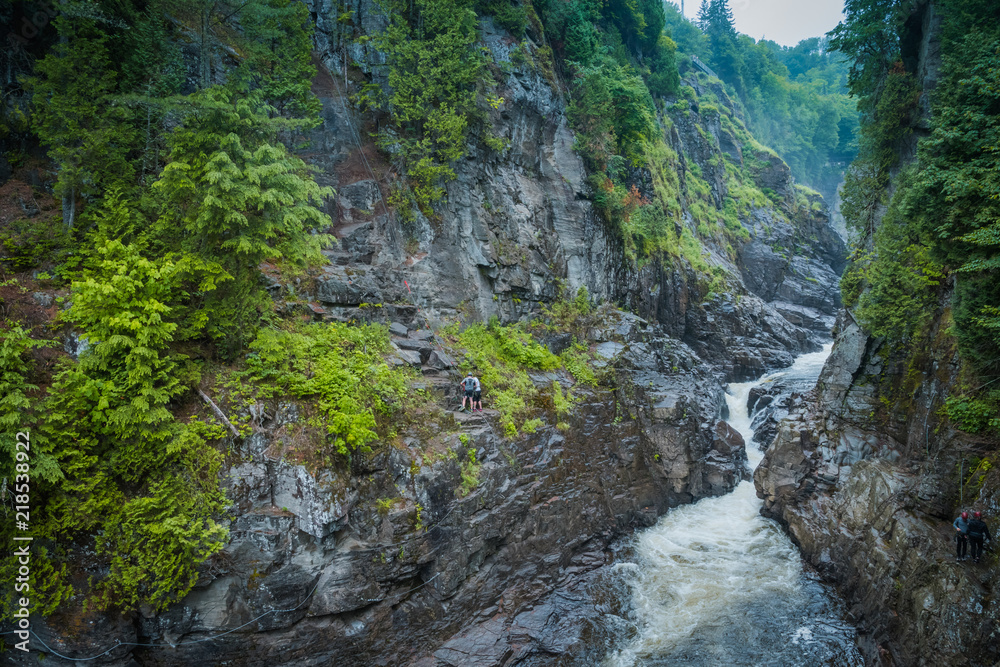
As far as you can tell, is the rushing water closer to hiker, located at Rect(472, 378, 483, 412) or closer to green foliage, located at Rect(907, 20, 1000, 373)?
hiker, located at Rect(472, 378, 483, 412)

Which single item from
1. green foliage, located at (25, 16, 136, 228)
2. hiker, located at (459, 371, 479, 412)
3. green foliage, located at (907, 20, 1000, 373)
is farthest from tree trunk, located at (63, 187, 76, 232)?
green foliage, located at (907, 20, 1000, 373)

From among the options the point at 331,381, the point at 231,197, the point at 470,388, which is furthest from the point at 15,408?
the point at 470,388

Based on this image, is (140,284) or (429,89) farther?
(429,89)

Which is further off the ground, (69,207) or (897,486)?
(69,207)

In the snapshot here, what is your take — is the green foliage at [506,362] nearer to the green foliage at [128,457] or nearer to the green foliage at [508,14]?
the green foliage at [128,457]

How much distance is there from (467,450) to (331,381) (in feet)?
13.4

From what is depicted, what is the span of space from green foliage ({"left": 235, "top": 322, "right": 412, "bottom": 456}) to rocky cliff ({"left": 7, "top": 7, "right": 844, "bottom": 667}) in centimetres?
59

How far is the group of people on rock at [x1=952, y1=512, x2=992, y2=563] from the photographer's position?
363 inches

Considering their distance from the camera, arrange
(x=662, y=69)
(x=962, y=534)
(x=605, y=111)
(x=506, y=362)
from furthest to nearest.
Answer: (x=662, y=69) → (x=605, y=111) → (x=506, y=362) → (x=962, y=534)

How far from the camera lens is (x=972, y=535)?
30.5 feet

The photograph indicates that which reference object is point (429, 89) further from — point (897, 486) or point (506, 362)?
point (897, 486)

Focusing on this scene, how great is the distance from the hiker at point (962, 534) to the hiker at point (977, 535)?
10cm

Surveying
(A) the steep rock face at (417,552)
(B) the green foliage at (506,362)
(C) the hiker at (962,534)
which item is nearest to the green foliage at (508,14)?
(B) the green foliage at (506,362)

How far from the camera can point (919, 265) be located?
13.5 metres
